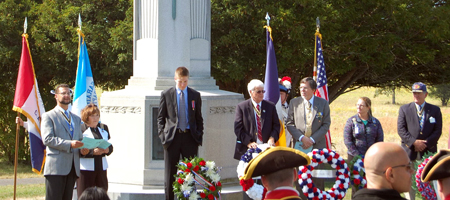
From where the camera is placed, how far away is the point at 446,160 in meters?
3.49

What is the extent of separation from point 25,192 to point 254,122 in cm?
519

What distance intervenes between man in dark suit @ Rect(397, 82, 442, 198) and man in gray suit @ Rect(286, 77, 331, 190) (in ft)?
4.82

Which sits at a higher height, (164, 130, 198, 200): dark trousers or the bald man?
the bald man

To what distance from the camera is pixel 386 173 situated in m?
3.31

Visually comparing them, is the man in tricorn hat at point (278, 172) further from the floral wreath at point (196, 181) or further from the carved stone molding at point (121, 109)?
the carved stone molding at point (121, 109)

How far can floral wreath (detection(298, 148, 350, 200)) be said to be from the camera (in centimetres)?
631

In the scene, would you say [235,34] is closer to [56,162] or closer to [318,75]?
[318,75]

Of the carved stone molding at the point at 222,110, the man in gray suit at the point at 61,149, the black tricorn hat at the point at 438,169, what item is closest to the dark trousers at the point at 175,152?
the carved stone molding at the point at 222,110

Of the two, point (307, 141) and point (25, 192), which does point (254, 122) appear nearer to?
point (307, 141)

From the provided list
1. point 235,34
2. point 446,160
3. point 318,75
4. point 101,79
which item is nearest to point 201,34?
point 318,75

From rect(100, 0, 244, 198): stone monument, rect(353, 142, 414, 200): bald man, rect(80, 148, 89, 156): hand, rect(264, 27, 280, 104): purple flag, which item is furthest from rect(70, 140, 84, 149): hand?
rect(353, 142, 414, 200): bald man

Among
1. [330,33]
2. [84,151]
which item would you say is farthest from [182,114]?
[330,33]

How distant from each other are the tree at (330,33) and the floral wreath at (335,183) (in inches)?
308

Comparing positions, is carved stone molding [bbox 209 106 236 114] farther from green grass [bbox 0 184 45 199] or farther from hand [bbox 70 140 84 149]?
green grass [bbox 0 184 45 199]
